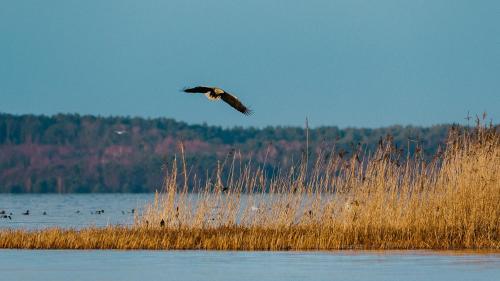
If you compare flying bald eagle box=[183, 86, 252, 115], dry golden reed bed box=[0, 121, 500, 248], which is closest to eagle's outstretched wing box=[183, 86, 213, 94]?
flying bald eagle box=[183, 86, 252, 115]

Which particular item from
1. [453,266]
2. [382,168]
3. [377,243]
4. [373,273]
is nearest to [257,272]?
[373,273]

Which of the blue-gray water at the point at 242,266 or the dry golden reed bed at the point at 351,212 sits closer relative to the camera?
the blue-gray water at the point at 242,266

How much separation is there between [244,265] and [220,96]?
11.5ft

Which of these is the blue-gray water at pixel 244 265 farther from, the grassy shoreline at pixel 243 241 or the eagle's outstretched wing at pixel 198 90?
the eagle's outstretched wing at pixel 198 90

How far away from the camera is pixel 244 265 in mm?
13328

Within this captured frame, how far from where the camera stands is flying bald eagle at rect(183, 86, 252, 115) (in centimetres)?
1569

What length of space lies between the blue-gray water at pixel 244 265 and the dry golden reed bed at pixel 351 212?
0.81 meters

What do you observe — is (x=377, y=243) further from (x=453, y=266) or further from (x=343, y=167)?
(x=453, y=266)

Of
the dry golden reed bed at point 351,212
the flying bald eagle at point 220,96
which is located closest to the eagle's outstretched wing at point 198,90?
the flying bald eagle at point 220,96

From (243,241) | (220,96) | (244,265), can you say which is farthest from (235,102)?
(244,265)

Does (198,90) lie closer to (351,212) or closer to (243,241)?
(243,241)

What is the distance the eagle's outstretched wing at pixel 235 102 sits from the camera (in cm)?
1622

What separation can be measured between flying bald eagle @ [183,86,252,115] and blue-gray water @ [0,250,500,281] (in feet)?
7.41

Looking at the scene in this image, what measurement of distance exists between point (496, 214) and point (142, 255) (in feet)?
18.3
